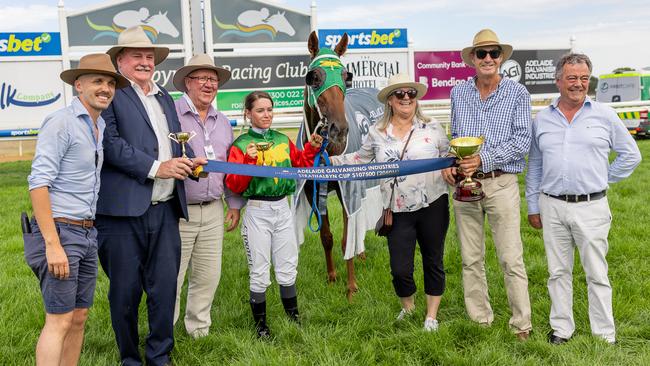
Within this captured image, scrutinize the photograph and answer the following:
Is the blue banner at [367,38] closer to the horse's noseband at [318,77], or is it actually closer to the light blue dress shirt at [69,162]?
the horse's noseband at [318,77]

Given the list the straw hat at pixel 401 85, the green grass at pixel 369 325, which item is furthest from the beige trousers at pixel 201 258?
the straw hat at pixel 401 85

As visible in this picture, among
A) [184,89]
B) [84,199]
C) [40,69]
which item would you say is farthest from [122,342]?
[40,69]

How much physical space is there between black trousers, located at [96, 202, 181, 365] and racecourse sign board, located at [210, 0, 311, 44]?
8.09 metres

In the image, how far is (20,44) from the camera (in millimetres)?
10734

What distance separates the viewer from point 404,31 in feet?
41.5

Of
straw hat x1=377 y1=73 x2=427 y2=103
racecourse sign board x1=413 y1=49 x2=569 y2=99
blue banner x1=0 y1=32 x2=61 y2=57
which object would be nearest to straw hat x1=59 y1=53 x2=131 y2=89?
straw hat x1=377 y1=73 x2=427 y2=103

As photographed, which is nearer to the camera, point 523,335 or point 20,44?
point 523,335

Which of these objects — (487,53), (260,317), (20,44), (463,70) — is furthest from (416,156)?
(463,70)

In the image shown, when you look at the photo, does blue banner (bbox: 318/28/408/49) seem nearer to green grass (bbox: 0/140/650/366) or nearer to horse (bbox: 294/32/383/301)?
horse (bbox: 294/32/383/301)

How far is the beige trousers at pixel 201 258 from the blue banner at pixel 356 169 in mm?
457

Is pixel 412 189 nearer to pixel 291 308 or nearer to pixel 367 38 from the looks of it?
pixel 291 308

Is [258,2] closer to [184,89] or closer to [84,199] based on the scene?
[184,89]

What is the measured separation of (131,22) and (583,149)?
31.6 feet

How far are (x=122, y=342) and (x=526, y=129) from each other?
3022 millimetres
